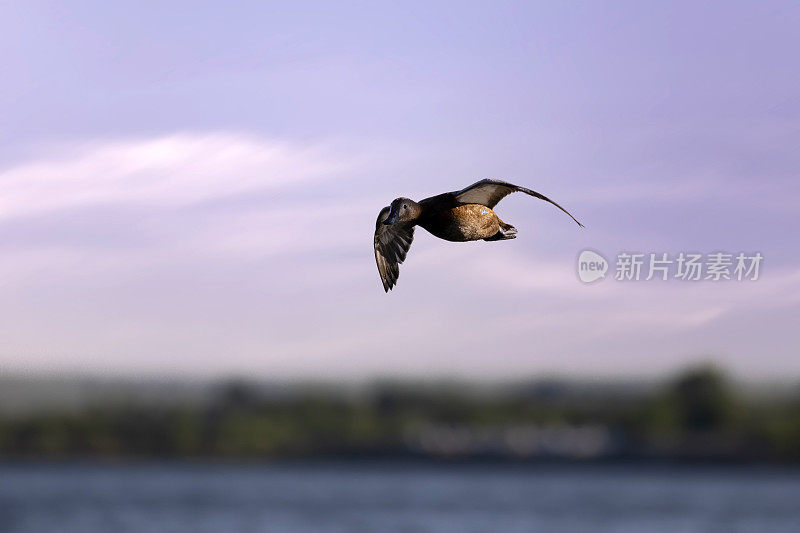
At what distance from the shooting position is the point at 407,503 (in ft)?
357

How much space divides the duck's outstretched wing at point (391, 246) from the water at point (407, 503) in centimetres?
7406

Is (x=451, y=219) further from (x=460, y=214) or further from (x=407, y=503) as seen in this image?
(x=407, y=503)

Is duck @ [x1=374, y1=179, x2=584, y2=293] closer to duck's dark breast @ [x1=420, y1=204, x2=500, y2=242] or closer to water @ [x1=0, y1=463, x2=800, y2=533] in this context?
duck's dark breast @ [x1=420, y1=204, x2=500, y2=242]

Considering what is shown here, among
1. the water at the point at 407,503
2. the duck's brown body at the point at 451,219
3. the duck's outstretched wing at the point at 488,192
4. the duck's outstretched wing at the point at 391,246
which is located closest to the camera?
the duck's outstretched wing at the point at 488,192

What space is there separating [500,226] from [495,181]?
98 cm

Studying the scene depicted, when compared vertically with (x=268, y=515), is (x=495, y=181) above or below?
above

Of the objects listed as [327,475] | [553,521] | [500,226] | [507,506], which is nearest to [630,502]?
[507,506]

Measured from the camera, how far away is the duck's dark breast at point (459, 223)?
8195mm

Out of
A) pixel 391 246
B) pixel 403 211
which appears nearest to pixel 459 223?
pixel 403 211

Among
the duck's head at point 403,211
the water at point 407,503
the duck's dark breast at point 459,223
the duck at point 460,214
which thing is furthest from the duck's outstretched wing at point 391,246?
the water at point 407,503

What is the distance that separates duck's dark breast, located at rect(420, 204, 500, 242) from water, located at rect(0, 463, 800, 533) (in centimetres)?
7484

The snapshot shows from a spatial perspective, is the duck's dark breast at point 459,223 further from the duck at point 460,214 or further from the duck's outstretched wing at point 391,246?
the duck's outstretched wing at point 391,246

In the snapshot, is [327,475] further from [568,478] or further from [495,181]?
[495,181]

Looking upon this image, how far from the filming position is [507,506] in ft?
346
